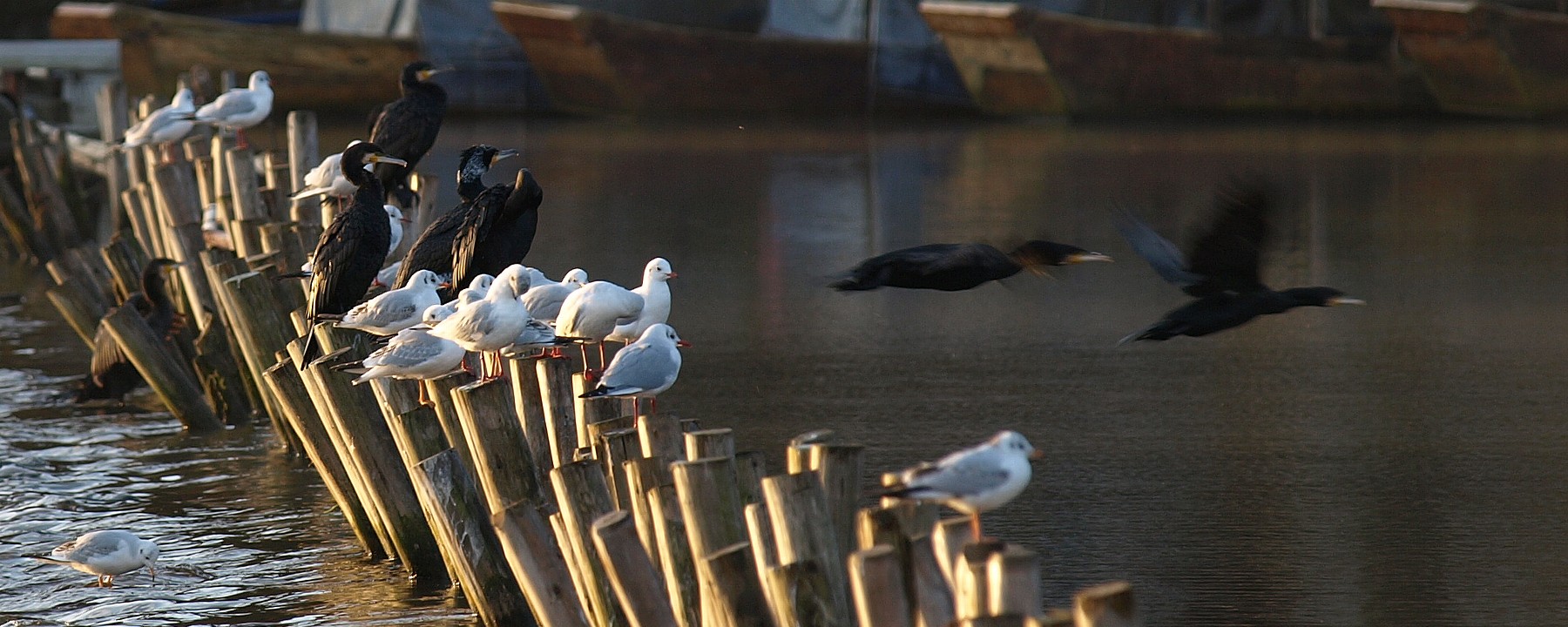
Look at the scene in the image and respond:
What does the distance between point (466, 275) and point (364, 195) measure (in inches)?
24.4

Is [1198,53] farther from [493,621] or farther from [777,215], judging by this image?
[493,621]

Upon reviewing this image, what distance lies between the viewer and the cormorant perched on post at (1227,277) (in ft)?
21.2

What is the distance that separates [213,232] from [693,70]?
18663mm

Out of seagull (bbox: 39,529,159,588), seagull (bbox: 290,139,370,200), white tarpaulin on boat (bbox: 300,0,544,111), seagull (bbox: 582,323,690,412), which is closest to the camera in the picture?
seagull (bbox: 582,323,690,412)

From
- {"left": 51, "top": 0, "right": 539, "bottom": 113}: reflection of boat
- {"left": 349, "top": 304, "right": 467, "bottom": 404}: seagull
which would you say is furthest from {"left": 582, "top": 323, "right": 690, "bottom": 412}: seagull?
{"left": 51, "top": 0, "right": 539, "bottom": 113}: reflection of boat

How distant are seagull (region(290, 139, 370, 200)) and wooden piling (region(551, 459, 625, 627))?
4188 mm

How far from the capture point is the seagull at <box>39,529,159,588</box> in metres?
6.89

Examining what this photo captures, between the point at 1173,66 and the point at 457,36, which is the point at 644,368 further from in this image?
the point at 457,36

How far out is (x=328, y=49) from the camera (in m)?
29.1

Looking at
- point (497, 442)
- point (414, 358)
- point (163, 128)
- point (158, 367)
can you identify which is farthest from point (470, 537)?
point (163, 128)

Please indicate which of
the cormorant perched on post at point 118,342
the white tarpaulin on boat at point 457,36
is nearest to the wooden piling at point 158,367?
the cormorant perched on post at point 118,342

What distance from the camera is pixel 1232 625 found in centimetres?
607

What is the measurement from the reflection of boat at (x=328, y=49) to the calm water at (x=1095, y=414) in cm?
1212

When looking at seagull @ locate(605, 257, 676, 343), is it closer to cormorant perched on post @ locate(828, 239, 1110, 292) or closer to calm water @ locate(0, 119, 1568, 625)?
cormorant perched on post @ locate(828, 239, 1110, 292)
